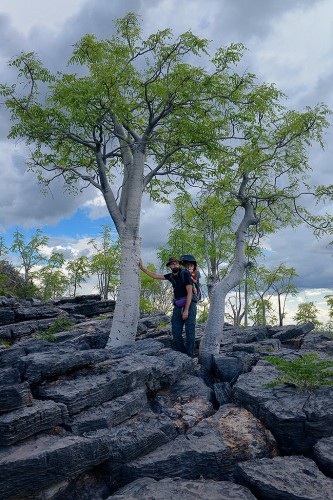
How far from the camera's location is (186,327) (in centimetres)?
1408

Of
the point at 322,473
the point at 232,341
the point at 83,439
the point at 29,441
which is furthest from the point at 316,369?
the point at 232,341

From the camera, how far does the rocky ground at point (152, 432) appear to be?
6.86 m

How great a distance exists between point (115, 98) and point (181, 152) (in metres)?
4.18

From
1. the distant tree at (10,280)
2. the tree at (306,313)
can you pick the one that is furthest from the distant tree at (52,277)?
the tree at (306,313)

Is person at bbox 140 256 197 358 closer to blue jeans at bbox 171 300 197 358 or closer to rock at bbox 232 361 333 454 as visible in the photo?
blue jeans at bbox 171 300 197 358

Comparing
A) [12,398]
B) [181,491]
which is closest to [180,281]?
[12,398]

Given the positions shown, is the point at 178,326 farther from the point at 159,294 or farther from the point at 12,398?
the point at 159,294

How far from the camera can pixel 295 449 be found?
8938mm

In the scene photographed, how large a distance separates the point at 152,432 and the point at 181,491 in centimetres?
192

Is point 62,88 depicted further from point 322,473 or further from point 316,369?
point 322,473

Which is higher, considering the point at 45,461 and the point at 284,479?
the point at 45,461

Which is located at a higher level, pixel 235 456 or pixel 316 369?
pixel 316 369

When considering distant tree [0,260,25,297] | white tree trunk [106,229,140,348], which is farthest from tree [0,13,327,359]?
distant tree [0,260,25,297]

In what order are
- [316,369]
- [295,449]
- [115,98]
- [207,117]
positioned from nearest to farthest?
1. [295,449]
2. [316,369]
3. [115,98]
4. [207,117]
